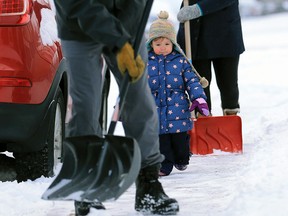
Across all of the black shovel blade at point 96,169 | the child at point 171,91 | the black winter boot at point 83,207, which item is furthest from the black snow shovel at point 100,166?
the child at point 171,91

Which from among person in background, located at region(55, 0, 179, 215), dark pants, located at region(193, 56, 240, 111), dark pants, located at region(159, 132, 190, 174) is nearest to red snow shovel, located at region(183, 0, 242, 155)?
dark pants, located at region(193, 56, 240, 111)

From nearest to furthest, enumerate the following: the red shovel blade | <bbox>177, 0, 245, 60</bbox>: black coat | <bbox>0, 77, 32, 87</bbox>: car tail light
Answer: <bbox>0, 77, 32, 87</bbox>: car tail light < the red shovel blade < <bbox>177, 0, 245, 60</bbox>: black coat

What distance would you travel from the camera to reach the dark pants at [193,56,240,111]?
848 cm

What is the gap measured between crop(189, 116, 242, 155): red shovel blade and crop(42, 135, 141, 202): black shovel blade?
3156 mm

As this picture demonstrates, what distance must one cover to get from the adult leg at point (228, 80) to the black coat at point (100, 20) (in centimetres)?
365

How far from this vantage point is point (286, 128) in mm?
8844

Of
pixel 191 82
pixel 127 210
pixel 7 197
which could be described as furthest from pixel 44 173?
pixel 191 82

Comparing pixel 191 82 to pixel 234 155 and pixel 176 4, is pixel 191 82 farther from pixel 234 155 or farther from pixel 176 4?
pixel 176 4

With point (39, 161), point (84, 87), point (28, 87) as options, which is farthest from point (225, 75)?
point (84, 87)

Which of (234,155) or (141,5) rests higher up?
(141,5)

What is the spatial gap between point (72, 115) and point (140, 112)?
14.0 inches

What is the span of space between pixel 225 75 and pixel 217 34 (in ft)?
1.27

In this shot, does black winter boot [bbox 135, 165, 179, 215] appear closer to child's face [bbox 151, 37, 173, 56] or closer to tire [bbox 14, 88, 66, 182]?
tire [bbox 14, 88, 66, 182]

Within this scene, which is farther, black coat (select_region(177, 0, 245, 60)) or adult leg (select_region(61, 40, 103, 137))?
black coat (select_region(177, 0, 245, 60))
